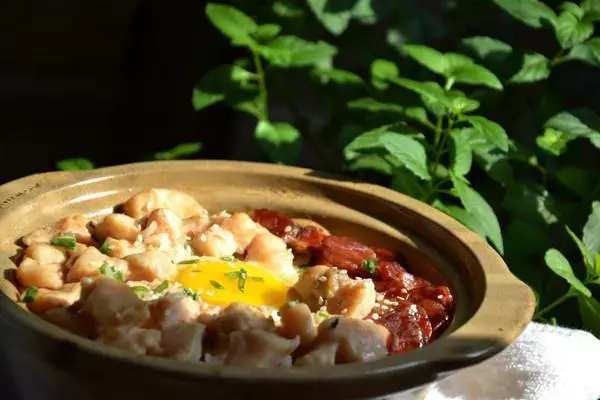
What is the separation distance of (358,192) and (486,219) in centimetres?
22

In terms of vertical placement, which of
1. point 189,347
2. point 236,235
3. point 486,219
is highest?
point 189,347

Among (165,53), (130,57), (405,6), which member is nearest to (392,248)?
(405,6)

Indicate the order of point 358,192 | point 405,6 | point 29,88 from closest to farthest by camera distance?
point 358,192, point 405,6, point 29,88

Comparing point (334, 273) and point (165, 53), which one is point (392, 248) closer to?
point (334, 273)

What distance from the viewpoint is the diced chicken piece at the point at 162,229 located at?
1328 mm

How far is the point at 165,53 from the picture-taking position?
233 centimetres

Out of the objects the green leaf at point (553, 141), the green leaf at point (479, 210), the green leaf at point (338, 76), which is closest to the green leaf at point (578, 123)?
the green leaf at point (553, 141)

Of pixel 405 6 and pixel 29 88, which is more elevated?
pixel 405 6

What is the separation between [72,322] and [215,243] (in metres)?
0.30

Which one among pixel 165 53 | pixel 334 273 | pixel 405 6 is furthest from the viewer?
pixel 165 53

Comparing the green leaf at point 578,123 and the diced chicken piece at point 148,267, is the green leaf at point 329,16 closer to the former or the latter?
the green leaf at point 578,123

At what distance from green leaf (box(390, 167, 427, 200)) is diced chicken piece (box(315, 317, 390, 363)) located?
0.61m

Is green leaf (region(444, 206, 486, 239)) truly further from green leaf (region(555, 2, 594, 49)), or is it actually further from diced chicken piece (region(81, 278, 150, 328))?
diced chicken piece (region(81, 278, 150, 328))

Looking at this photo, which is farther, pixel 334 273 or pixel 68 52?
pixel 68 52
